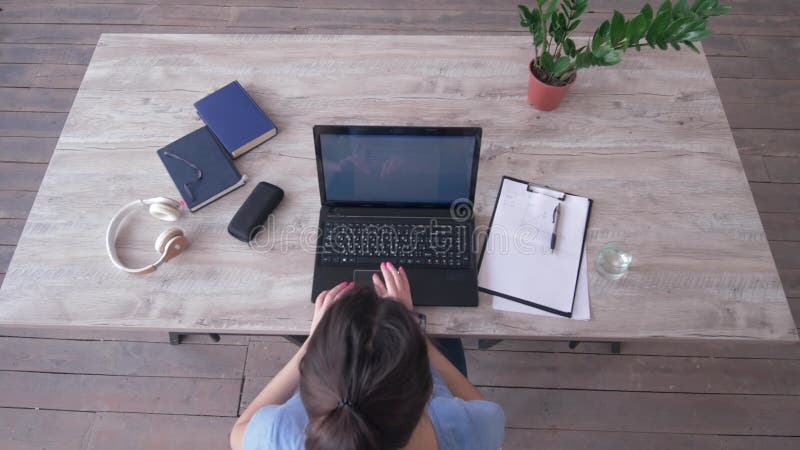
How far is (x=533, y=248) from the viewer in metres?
1.04

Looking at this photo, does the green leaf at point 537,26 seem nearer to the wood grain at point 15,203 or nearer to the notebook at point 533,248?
the notebook at point 533,248

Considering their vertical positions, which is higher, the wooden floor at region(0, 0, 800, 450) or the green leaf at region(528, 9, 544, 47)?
the green leaf at region(528, 9, 544, 47)

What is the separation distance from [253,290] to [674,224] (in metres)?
0.93

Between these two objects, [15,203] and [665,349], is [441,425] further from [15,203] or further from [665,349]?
[15,203]

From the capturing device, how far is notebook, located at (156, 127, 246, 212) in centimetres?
109

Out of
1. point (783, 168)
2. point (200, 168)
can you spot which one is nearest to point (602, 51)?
point (200, 168)

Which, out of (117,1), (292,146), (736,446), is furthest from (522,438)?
(117,1)

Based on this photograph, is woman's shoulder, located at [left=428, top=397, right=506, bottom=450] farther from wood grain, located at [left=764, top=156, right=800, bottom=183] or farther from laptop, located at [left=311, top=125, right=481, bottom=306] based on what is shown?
wood grain, located at [left=764, top=156, right=800, bottom=183]

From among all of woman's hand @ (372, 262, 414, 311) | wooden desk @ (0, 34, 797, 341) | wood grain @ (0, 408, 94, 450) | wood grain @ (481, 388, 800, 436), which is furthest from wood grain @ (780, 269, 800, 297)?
wood grain @ (0, 408, 94, 450)

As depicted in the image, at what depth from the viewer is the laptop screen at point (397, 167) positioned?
955mm

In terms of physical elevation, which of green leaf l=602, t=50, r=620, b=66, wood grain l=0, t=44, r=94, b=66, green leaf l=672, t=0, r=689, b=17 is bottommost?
wood grain l=0, t=44, r=94, b=66

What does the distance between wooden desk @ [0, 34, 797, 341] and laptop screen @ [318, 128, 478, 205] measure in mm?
99

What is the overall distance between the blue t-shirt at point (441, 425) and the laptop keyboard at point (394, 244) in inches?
11.1

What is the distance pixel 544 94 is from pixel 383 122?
0.40 metres
